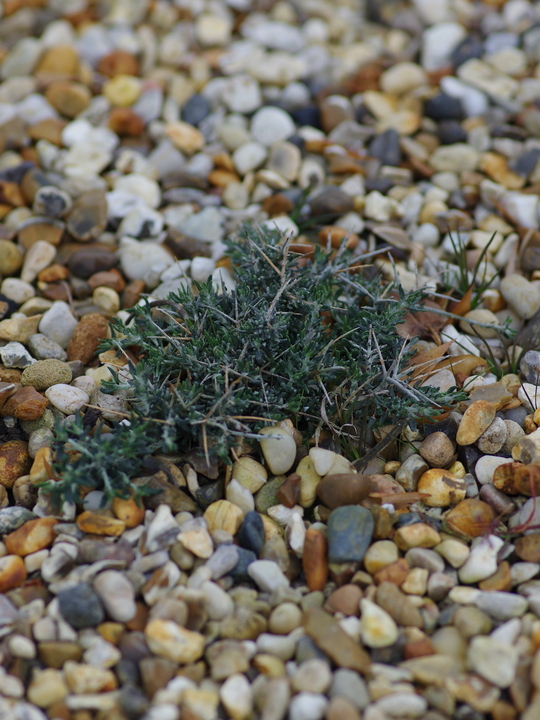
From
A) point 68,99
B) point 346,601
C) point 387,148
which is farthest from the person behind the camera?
point 68,99

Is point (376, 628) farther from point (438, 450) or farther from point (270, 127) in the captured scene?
point (270, 127)

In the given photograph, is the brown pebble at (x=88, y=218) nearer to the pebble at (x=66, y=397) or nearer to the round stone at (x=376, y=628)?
the pebble at (x=66, y=397)

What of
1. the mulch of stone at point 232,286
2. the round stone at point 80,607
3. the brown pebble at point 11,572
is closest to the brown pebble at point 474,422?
the mulch of stone at point 232,286

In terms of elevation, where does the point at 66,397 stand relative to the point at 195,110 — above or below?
below

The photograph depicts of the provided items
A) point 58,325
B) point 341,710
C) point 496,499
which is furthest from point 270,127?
point 341,710

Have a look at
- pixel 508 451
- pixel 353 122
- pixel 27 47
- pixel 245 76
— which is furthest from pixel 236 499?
pixel 27 47

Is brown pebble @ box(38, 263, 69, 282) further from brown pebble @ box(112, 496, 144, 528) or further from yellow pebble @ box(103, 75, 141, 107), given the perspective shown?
yellow pebble @ box(103, 75, 141, 107)

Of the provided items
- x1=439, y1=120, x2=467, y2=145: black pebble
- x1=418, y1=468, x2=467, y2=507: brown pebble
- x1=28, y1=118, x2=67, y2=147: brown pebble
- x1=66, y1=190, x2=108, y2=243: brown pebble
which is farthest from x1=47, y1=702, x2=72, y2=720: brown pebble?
x1=439, y1=120, x2=467, y2=145: black pebble
